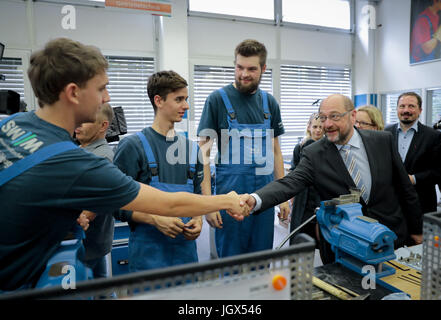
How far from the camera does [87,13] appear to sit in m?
4.27

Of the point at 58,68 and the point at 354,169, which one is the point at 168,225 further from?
the point at 354,169

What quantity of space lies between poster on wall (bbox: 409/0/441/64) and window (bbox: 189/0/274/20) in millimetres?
2340

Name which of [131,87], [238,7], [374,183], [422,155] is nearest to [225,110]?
[374,183]

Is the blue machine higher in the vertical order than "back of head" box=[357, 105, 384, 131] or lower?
lower

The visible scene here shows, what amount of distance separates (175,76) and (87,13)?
11.4 ft

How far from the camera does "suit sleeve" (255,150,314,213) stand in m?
1.64

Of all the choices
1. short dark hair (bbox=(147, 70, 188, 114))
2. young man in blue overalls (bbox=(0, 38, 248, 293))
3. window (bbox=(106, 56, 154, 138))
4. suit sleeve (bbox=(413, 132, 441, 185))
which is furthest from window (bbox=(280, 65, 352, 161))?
young man in blue overalls (bbox=(0, 38, 248, 293))

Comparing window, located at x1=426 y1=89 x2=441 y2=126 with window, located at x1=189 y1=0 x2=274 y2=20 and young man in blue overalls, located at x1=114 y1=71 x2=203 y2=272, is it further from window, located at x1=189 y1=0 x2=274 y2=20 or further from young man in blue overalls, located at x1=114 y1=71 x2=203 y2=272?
young man in blue overalls, located at x1=114 y1=71 x2=203 y2=272

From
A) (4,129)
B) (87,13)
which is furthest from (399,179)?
(87,13)

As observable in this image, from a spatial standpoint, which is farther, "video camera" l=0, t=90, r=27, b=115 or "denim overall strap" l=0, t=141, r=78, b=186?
"video camera" l=0, t=90, r=27, b=115

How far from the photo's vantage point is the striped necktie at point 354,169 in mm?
1619

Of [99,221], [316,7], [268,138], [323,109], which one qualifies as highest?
[316,7]

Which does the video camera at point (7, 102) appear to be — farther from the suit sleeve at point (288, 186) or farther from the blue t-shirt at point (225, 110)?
the suit sleeve at point (288, 186)
